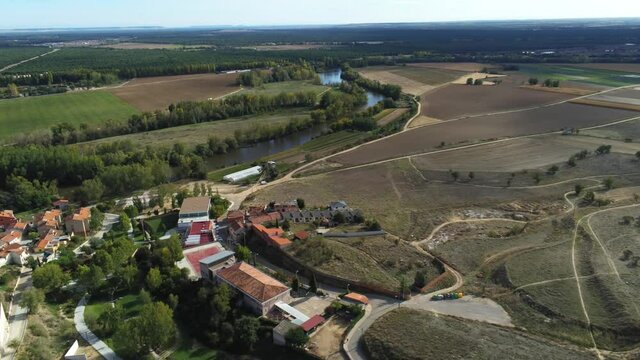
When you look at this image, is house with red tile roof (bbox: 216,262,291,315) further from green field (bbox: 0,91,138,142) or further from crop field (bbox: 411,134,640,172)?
green field (bbox: 0,91,138,142)

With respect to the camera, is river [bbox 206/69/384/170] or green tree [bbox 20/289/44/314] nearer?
green tree [bbox 20/289/44/314]

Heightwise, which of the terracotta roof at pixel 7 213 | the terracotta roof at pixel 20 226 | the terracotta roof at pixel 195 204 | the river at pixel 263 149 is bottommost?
the river at pixel 263 149

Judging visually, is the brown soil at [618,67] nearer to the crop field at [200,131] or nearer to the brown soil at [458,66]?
the brown soil at [458,66]

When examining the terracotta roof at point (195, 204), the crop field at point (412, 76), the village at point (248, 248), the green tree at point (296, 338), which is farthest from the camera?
the crop field at point (412, 76)

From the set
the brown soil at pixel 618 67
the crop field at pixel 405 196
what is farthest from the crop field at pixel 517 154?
the brown soil at pixel 618 67

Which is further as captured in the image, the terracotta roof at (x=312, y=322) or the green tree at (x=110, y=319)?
the green tree at (x=110, y=319)

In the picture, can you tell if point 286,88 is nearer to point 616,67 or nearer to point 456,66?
point 456,66

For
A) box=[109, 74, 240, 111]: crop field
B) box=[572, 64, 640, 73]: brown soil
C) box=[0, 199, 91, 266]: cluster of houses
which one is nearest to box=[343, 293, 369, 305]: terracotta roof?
box=[0, 199, 91, 266]: cluster of houses
